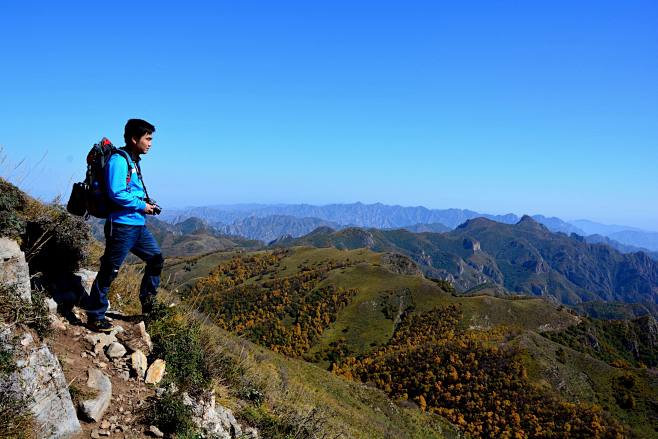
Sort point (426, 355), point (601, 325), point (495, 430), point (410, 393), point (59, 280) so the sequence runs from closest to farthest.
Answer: point (59, 280), point (495, 430), point (410, 393), point (426, 355), point (601, 325)

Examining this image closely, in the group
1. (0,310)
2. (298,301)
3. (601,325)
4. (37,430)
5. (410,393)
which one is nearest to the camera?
(37,430)

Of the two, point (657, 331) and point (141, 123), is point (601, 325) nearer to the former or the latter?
point (657, 331)

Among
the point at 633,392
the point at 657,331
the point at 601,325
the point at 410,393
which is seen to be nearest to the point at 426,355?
the point at 410,393

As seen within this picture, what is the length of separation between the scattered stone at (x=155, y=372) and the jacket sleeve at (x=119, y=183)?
8.11 ft

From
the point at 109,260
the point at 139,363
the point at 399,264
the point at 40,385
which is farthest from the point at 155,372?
the point at 399,264

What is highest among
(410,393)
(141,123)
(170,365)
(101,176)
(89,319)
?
(141,123)

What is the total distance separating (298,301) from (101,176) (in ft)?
465

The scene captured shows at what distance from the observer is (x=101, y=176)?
6.16 meters

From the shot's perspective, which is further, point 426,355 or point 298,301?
point 298,301

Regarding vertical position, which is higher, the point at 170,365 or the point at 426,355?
the point at 170,365

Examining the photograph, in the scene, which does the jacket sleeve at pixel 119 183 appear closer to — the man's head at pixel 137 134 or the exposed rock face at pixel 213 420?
the man's head at pixel 137 134

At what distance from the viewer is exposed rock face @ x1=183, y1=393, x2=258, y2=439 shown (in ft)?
18.1

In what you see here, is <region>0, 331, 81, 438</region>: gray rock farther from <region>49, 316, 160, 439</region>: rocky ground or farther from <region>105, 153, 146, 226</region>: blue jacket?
<region>105, 153, 146, 226</region>: blue jacket

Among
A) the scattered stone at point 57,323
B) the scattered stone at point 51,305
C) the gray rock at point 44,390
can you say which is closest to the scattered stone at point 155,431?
the gray rock at point 44,390
